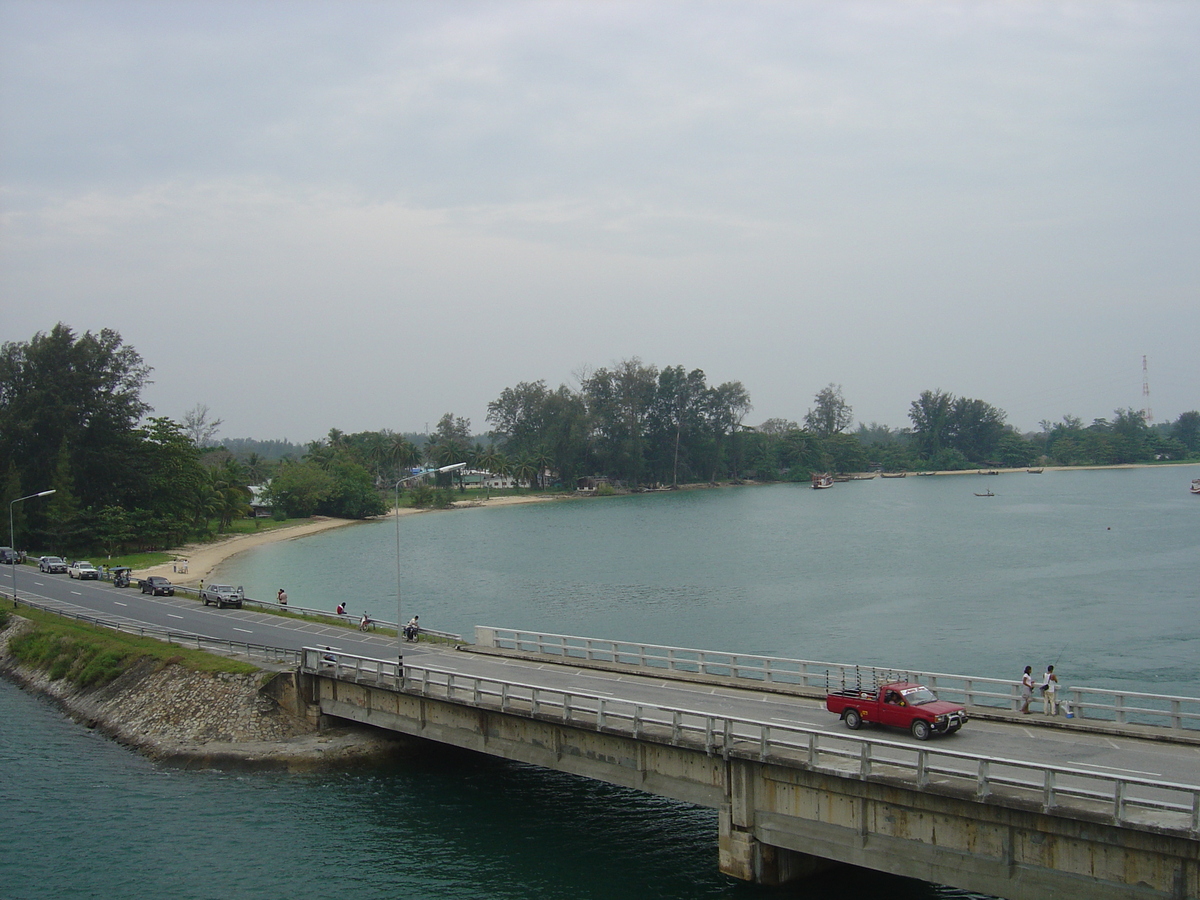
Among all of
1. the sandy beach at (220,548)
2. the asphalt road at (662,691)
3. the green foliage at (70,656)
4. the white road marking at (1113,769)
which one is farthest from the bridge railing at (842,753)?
the sandy beach at (220,548)

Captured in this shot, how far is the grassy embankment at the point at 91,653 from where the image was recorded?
44188mm

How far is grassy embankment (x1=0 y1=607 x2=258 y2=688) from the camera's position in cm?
4419

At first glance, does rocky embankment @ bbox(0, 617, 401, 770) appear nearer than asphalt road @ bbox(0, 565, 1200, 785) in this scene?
No

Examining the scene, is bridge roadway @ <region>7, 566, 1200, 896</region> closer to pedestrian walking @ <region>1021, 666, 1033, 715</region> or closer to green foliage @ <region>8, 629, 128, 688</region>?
pedestrian walking @ <region>1021, 666, 1033, 715</region>

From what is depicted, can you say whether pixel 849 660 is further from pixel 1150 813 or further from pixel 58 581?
pixel 58 581

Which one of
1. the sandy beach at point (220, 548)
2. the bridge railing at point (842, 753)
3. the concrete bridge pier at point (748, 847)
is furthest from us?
the sandy beach at point (220, 548)

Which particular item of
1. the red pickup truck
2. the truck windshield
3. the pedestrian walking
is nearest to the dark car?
the red pickup truck

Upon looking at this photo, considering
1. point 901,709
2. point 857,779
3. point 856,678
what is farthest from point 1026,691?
point 857,779

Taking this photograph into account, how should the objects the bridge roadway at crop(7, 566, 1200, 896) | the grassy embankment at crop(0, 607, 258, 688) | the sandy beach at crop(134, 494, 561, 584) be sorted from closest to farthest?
the bridge roadway at crop(7, 566, 1200, 896), the grassy embankment at crop(0, 607, 258, 688), the sandy beach at crop(134, 494, 561, 584)

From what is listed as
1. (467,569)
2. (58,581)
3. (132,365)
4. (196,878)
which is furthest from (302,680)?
(132,365)

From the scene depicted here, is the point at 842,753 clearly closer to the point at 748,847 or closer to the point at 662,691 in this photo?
the point at 748,847

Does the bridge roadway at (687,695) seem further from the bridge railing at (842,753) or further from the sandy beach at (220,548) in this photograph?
the sandy beach at (220,548)

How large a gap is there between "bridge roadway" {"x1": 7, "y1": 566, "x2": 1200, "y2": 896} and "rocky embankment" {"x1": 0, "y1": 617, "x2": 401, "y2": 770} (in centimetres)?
496

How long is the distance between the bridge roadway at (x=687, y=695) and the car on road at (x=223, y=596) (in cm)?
105
